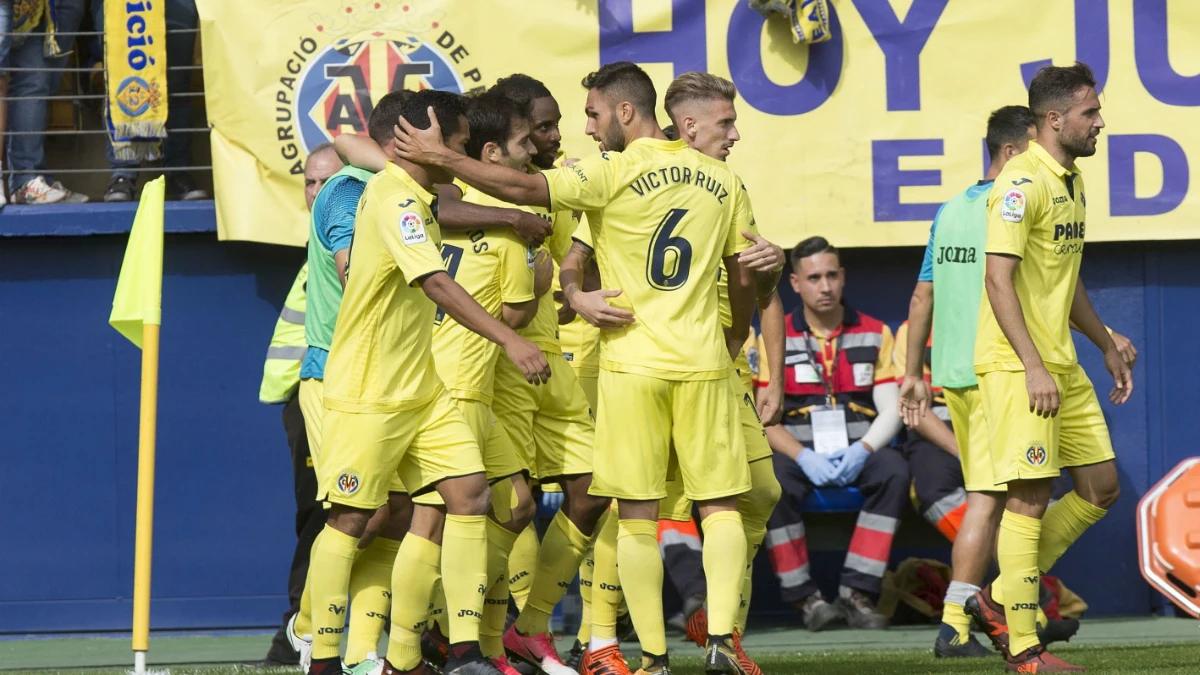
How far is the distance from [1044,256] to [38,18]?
547cm

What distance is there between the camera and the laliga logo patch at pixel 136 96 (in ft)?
27.0

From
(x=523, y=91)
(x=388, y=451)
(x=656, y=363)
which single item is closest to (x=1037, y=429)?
(x=656, y=363)

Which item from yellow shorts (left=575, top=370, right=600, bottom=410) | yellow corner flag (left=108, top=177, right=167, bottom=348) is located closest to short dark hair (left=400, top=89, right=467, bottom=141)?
yellow corner flag (left=108, top=177, right=167, bottom=348)

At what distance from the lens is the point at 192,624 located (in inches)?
328

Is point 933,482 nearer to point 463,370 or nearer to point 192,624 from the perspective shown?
point 463,370

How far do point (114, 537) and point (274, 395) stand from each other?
1820 mm

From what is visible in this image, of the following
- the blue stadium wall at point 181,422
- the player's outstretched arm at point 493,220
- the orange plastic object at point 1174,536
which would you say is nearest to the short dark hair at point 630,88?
the player's outstretched arm at point 493,220

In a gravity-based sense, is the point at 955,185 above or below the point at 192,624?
above

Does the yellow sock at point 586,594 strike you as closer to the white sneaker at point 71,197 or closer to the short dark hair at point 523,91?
the short dark hair at point 523,91

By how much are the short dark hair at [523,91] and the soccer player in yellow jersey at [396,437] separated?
2.27 ft

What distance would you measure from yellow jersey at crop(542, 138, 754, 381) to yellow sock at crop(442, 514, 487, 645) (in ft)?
2.40

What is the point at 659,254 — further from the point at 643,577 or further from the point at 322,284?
the point at 322,284

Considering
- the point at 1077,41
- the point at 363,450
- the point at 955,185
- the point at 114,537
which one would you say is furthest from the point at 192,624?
the point at 1077,41

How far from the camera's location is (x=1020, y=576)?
5.98 m
